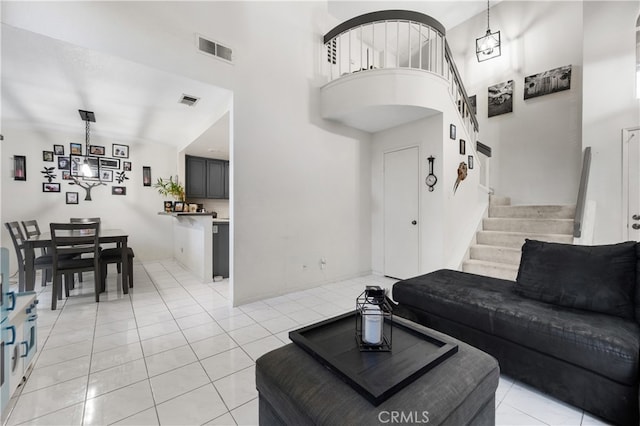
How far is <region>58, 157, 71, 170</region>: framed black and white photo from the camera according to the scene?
15.8 feet

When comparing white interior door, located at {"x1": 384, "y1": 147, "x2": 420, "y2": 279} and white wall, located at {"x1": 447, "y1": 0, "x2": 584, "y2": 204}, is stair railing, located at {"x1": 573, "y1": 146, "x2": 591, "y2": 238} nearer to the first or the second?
white wall, located at {"x1": 447, "y1": 0, "x2": 584, "y2": 204}

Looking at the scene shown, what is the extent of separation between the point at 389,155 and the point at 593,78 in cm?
288

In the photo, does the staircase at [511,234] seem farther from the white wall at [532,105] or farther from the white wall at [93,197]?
the white wall at [93,197]

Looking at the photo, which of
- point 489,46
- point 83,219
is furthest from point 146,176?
point 489,46

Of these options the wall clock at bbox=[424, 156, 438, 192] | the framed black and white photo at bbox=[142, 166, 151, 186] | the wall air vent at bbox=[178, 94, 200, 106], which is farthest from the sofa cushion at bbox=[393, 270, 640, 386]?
the framed black and white photo at bbox=[142, 166, 151, 186]

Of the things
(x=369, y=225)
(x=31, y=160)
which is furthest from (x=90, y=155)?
(x=369, y=225)

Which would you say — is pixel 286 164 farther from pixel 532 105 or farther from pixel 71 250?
pixel 532 105

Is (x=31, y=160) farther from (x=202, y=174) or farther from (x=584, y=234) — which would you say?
(x=584, y=234)

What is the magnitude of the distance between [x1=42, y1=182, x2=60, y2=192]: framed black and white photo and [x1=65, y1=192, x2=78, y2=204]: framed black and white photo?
0.16 meters

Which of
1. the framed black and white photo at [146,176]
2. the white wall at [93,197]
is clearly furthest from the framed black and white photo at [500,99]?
the framed black and white photo at [146,176]

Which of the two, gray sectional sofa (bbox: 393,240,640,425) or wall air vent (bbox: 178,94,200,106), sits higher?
wall air vent (bbox: 178,94,200,106)

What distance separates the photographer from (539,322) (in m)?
1.63

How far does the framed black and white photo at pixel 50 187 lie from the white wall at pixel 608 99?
28.0 ft

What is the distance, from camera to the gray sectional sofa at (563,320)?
4.63 feet
